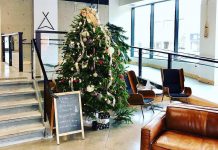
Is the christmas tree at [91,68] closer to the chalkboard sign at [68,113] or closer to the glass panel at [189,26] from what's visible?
the chalkboard sign at [68,113]

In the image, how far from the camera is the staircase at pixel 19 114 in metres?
4.39

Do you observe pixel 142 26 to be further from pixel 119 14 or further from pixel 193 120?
pixel 193 120

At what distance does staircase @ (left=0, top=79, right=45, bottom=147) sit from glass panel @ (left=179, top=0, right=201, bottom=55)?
6.37 metres

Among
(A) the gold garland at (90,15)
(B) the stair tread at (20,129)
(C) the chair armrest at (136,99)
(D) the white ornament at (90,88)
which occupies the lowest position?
(B) the stair tread at (20,129)

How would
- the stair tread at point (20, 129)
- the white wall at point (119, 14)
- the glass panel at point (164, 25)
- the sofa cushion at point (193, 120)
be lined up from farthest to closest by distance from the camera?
the white wall at point (119, 14) < the glass panel at point (164, 25) < the stair tread at point (20, 129) < the sofa cushion at point (193, 120)

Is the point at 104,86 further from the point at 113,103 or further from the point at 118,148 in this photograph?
the point at 118,148

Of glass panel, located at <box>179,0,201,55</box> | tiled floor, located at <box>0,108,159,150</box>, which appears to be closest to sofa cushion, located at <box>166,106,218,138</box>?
tiled floor, located at <box>0,108,159,150</box>

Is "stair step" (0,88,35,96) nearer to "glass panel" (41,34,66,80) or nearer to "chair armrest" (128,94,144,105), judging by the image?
"glass panel" (41,34,66,80)

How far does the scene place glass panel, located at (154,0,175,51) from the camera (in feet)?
35.0

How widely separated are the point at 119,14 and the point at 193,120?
1031 cm

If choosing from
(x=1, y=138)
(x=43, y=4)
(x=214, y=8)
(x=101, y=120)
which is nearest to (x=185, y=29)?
(x=214, y=8)

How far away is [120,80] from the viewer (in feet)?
16.7

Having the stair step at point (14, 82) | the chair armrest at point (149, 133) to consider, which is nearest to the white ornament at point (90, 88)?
the stair step at point (14, 82)

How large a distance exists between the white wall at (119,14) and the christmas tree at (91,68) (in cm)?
809
